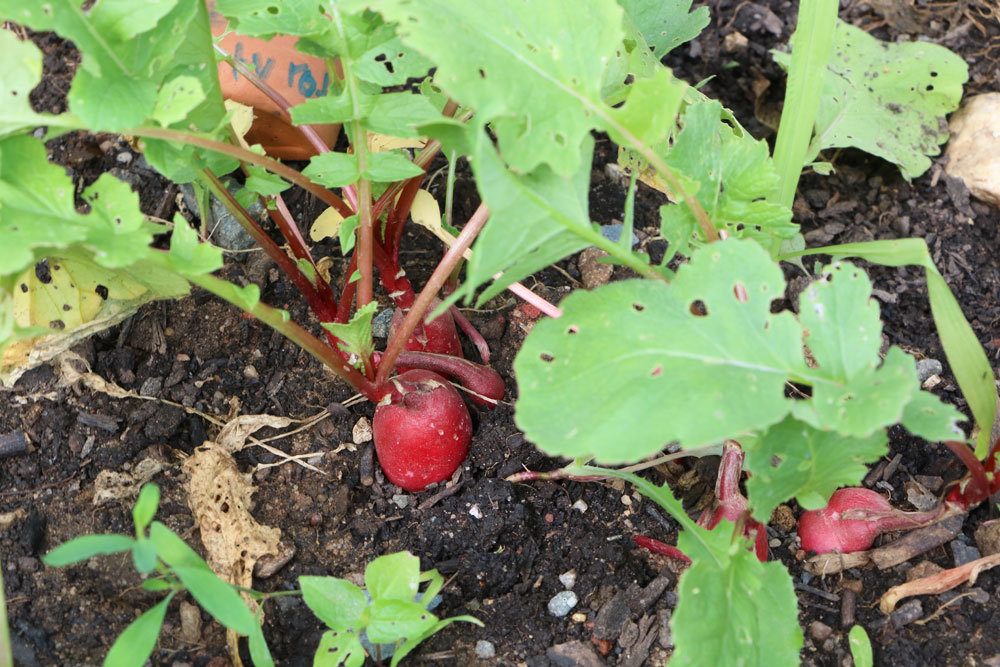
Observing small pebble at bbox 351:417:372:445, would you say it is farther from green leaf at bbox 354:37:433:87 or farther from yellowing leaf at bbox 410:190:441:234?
green leaf at bbox 354:37:433:87

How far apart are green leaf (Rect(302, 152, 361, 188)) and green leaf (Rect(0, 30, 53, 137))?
1.34 feet

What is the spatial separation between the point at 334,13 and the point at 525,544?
94 centimetres

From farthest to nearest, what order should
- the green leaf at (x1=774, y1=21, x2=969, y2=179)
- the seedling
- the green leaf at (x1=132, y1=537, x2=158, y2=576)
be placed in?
the green leaf at (x1=774, y1=21, x2=969, y2=179) < the seedling < the green leaf at (x1=132, y1=537, x2=158, y2=576)

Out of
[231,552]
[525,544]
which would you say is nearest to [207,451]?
[231,552]

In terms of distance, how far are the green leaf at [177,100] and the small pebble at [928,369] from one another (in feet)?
4.76

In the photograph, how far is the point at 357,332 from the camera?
1.56 metres

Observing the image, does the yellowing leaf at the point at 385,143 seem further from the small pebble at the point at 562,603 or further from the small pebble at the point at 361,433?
the small pebble at the point at 562,603

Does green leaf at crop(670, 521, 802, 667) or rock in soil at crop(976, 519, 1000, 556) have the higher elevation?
green leaf at crop(670, 521, 802, 667)

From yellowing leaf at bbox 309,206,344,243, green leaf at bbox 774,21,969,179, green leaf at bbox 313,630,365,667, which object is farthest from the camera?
green leaf at bbox 774,21,969,179

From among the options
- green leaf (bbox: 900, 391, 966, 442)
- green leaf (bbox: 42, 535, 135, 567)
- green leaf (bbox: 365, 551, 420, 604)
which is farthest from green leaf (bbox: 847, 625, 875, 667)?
green leaf (bbox: 42, 535, 135, 567)

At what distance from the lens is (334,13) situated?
4.67 ft

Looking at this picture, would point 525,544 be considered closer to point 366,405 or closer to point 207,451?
point 366,405

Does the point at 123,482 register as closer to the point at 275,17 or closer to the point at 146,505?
the point at 146,505

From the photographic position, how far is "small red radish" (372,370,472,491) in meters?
1.64
